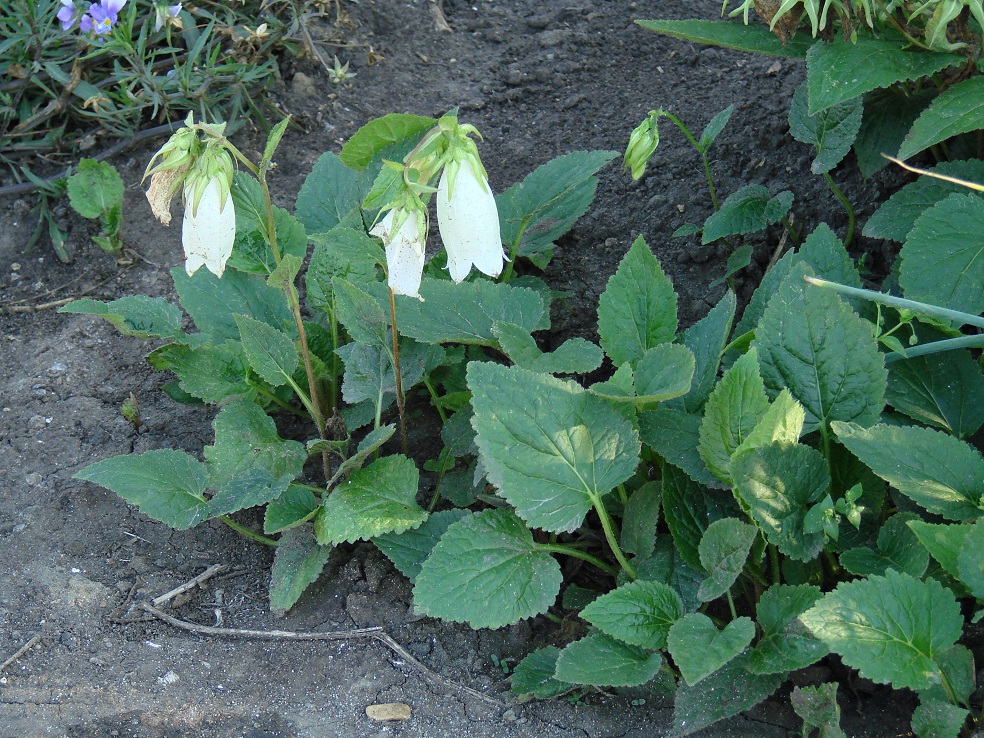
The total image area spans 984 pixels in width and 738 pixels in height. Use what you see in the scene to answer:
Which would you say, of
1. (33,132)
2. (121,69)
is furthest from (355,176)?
(33,132)

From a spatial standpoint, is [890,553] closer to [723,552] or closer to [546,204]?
[723,552]

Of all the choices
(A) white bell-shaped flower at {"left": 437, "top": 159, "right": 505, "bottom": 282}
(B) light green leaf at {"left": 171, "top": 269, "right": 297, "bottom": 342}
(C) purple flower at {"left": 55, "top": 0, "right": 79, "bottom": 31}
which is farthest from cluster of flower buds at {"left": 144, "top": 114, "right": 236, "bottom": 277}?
(C) purple flower at {"left": 55, "top": 0, "right": 79, "bottom": 31}

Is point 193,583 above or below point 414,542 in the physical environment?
below

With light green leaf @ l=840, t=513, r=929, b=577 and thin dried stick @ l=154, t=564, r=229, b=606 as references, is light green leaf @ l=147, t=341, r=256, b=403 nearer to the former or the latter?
thin dried stick @ l=154, t=564, r=229, b=606

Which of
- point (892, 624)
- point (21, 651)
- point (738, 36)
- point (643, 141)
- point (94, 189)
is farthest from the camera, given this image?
point (94, 189)

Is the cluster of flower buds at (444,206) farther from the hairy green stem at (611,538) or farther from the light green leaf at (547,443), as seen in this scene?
the hairy green stem at (611,538)

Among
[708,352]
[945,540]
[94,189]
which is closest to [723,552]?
[945,540]

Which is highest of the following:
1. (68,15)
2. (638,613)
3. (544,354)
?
(68,15)
